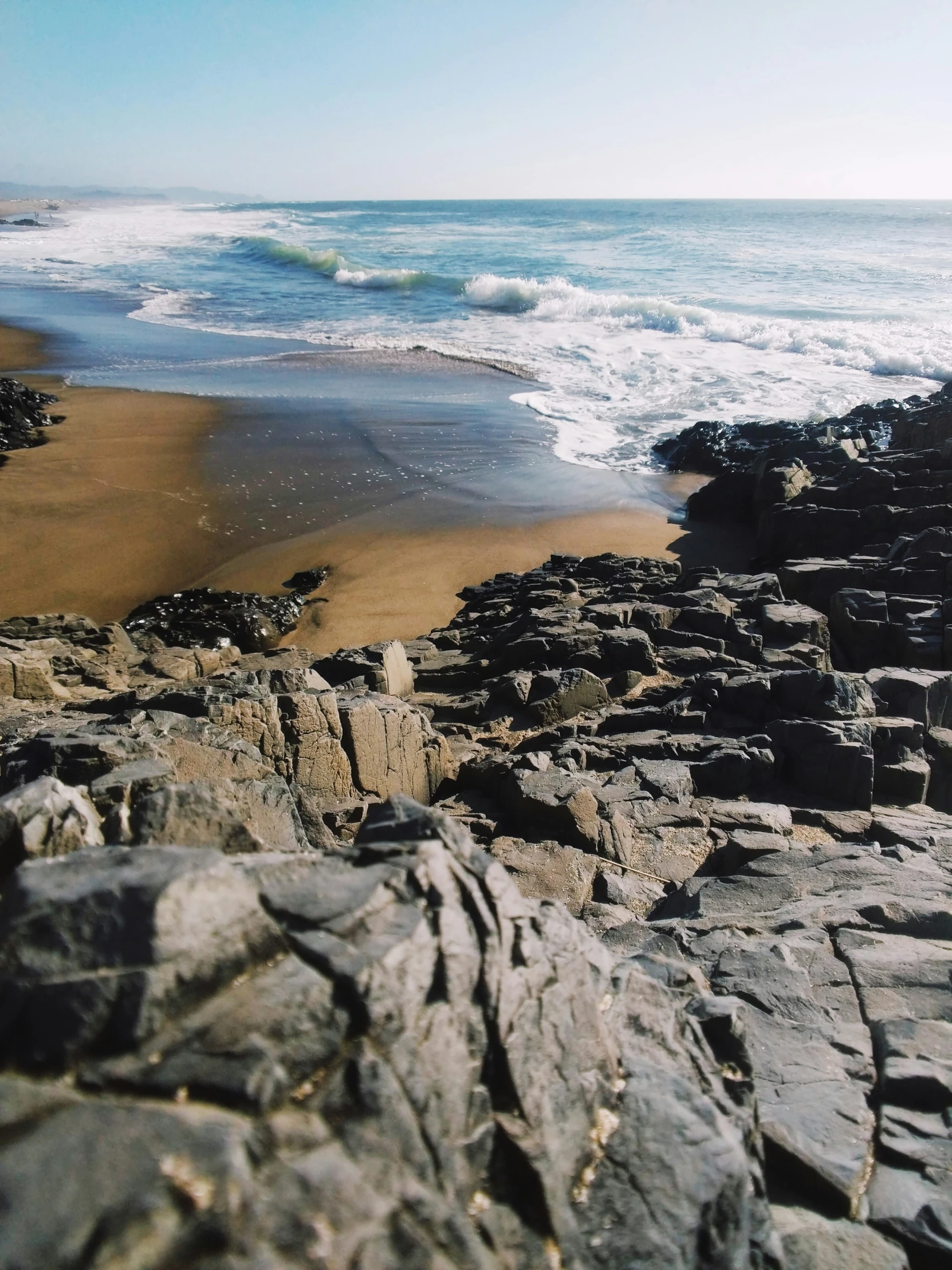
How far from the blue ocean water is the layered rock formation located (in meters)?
13.3

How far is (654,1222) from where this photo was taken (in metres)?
2.20

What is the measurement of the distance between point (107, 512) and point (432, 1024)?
13.1 m

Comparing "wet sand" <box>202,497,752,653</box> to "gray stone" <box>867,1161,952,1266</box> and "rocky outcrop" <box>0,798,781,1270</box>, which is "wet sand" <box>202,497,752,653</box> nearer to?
"rocky outcrop" <box>0,798,781,1270</box>

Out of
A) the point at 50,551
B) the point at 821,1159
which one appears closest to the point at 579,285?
the point at 50,551

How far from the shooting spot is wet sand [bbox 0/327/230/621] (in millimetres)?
11680

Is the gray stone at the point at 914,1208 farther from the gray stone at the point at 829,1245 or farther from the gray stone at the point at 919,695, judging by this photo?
the gray stone at the point at 919,695

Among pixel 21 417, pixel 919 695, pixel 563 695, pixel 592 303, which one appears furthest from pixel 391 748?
pixel 592 303

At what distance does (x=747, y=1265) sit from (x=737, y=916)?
2.61m

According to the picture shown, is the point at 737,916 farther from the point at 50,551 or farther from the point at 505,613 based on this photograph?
the point at 50,551

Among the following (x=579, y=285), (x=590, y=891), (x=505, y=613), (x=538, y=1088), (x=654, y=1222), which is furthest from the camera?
(x=579, y=285)

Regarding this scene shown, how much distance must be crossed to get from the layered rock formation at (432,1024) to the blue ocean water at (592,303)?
13.3m

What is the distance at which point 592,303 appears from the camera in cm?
3384

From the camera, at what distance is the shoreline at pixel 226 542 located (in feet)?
38.0

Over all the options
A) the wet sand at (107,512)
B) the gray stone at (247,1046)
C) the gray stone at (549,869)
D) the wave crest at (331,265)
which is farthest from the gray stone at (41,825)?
the wave crest at (331,265)
